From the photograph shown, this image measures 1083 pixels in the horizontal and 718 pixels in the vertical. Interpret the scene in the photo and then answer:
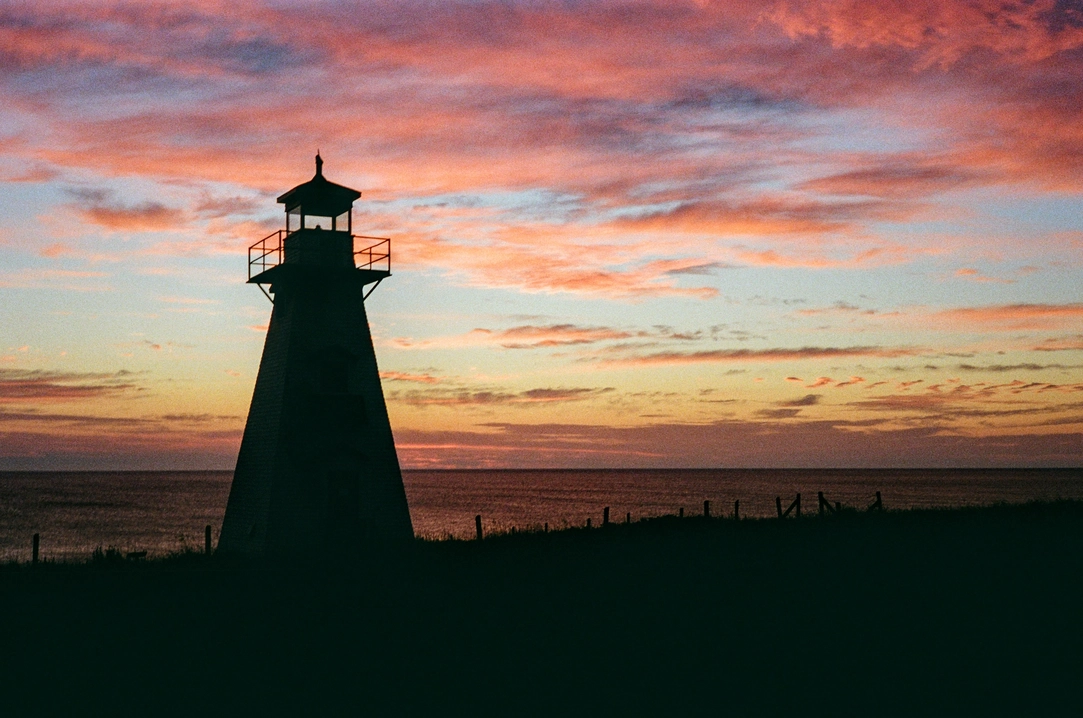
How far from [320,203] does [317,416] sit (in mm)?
7071

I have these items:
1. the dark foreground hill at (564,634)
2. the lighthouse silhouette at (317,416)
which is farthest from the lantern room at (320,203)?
the dark foreground hill at (564,634)

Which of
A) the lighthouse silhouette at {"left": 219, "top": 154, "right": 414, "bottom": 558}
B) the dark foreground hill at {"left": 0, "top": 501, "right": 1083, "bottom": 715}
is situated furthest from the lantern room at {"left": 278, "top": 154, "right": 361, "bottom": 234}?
the dark foreground hill at {"left": 0, "top": 501, "right": 1083, "bottom": 715}

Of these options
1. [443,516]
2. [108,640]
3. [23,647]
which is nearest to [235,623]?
[108,640]

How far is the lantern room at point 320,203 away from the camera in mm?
31969

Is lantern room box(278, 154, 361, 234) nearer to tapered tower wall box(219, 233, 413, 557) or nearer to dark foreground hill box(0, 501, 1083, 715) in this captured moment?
tapered tower wall box(219, 233, 413, 557)

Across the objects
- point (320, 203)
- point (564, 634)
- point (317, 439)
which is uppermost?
point (320, 203)

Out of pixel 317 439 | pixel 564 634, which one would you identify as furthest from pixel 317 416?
pixel 564 634

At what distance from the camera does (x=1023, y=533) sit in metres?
32.8

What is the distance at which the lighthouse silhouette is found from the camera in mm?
29891

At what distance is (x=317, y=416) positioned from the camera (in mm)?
30578

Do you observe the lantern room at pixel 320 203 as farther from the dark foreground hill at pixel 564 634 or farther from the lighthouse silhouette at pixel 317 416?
the dark foreground hill at pixel 564 634

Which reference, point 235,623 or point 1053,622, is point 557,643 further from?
point 1053,622

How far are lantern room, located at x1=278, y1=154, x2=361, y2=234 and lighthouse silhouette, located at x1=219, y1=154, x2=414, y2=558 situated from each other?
0.04 m

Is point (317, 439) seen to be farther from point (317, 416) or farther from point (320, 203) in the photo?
point (320, 203)
